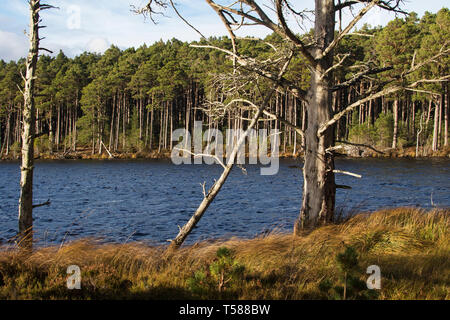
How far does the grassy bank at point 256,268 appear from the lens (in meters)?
4.76

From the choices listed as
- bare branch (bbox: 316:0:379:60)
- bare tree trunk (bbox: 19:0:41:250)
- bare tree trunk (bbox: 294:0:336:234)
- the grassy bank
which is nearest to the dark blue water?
bare tree trunk (bbox: 294:0:336:234)

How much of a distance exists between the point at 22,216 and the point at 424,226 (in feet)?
27.1

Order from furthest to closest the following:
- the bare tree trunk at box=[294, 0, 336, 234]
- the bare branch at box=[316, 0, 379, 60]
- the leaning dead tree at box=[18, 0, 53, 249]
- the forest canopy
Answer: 1. the forest canopy
2. the bare tree trunk at box=[294, 0, 336, 234]
3. the leaning dead tree at box=[18, 0, 53, 249]
4. the bare branch at box=[316, 0, 379, 60]

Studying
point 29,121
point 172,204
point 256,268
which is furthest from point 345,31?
point 172,204

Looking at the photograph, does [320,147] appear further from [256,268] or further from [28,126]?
[28,126]

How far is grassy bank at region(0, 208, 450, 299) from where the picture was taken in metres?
4.76

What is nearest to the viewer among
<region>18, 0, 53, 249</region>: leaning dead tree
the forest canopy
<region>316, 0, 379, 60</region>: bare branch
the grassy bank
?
the grassy bank

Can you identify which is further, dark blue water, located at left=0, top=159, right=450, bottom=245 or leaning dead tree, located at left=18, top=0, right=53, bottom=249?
dark blue water, located at left=0, top=159, right=450, bottom=245

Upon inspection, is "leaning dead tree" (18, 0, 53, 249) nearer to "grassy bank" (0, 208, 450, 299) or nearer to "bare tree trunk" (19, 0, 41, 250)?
"bare tree trunk" (19, 0, 41, 250)

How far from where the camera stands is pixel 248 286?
16.4ft

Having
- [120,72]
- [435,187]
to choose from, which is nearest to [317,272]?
[435,187]

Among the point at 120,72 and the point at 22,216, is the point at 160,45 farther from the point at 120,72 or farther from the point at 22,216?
the point at 22,216

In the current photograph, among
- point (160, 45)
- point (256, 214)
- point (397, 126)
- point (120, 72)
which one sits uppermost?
point (160, 45)

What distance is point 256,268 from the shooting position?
5855 mm
